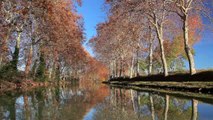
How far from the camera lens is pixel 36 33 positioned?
4984 cm

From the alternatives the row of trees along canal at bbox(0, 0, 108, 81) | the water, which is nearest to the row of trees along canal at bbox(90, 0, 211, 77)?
the row of trees along canal at bbox(0, 0, 108, 81)

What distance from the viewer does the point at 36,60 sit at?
206 feet

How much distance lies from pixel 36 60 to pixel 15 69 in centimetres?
1445

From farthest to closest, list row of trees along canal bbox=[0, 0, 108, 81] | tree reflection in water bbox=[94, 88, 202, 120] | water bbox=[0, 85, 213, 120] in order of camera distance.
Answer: row of trees along canal bbox=[0, 0, 108, 81] < water bbox=[0, 85, 213, 120] < tree reflection in water bbox=[94, 88, 202, 120]

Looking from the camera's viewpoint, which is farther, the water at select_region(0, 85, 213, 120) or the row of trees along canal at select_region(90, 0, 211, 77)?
the row of trees along canal at select_region(90, 0, 211, 77)

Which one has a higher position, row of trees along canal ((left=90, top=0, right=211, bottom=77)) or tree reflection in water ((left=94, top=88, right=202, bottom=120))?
row of trees along canal ((left=90, top=0, right=211, bottom=77))

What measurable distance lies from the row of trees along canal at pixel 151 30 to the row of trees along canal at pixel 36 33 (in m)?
6.10

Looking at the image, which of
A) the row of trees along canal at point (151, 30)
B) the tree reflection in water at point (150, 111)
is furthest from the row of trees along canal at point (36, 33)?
the tree reflection in water at point (150, 111)

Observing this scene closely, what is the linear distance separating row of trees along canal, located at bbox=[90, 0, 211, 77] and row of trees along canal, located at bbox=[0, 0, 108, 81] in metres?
6.10

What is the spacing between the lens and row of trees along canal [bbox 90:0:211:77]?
1432 inches

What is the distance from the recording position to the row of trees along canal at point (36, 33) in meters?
25.2

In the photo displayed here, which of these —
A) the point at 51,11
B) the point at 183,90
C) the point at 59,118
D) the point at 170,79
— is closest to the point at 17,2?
Answer: the point at 51,11

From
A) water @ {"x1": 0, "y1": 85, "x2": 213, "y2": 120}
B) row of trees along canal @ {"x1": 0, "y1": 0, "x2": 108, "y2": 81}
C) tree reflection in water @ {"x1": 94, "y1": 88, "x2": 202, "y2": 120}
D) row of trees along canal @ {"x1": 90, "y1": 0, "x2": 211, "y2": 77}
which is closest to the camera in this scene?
tree reflection in water @ {"x1": 94, "y1": 88, "x2": 202, "y2": 120}

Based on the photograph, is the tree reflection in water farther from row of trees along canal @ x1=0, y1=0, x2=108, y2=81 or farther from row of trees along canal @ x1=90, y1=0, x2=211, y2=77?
row of trees along canal @ x1=90, y1=0, x2=211, y2=77
